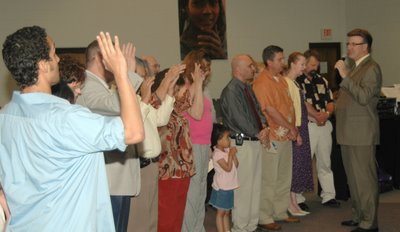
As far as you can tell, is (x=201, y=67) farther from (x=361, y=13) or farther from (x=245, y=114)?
(x=361, y=13)

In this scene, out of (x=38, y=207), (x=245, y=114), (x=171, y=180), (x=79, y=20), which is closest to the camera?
(x=38, y=207)

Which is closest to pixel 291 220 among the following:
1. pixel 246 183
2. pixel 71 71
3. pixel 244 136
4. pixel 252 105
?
pixel 246 183

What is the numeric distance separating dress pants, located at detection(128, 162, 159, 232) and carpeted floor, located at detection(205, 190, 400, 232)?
1.58 metres

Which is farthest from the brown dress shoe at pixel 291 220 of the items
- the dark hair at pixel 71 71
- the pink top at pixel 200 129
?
the dark hair at pixel 71 71

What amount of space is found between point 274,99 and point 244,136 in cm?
52

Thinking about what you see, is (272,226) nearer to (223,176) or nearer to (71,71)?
(223,176)

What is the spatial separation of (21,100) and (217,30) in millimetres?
8272

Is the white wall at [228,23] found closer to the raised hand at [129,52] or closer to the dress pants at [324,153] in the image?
the dress pants at [324,153]

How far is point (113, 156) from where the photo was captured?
2.77 metres

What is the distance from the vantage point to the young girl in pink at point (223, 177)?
452 centimetres

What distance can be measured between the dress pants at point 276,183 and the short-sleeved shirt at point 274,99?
11cm

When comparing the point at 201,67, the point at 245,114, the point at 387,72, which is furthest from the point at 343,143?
the point at 387,72

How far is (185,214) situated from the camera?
4.31 m

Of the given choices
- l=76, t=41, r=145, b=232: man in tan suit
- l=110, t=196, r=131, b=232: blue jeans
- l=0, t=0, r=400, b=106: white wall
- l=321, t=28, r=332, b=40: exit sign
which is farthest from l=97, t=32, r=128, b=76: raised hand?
l=321, t=28, r=332, b=40: exit sign
